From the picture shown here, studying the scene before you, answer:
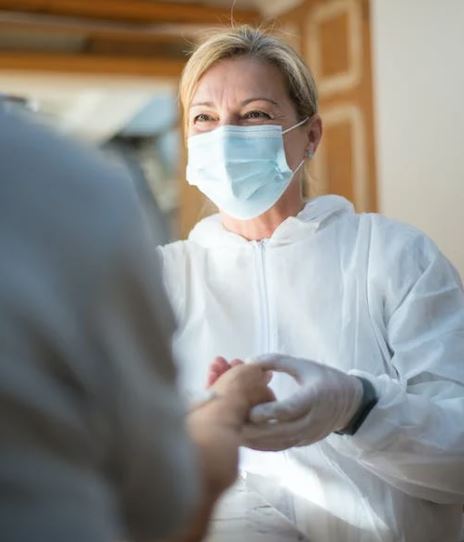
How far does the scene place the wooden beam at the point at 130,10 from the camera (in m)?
3.71

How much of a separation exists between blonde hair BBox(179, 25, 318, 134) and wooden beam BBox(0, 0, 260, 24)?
6.68ft

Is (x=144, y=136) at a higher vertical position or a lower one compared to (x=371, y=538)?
higher

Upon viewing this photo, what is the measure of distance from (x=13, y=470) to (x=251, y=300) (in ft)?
3.96

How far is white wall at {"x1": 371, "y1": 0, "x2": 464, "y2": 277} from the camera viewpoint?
285cm

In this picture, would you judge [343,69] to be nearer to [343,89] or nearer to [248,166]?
[343,89]

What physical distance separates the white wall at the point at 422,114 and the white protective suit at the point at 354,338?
1203 millimetres

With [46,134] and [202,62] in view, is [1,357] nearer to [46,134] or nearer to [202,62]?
[46,134]

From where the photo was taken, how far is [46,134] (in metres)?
0.57

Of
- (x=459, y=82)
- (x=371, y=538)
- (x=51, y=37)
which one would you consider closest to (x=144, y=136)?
(x=51, y=37)

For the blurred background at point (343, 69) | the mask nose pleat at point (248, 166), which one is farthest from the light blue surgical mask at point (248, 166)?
the blurred background at point (343, 69)

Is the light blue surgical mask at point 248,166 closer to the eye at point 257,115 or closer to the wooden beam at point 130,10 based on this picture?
the eye at point 257,115

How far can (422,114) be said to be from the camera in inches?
119

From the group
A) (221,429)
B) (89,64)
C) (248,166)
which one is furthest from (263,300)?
(89,64)

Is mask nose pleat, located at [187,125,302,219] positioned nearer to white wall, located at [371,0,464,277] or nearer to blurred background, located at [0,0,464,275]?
blurred background, located at [0,0,464,275]
